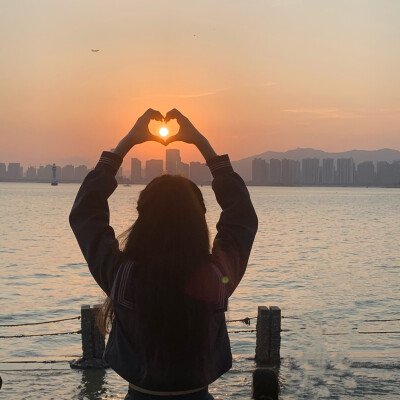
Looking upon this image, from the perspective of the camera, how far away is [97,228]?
285 centimetres

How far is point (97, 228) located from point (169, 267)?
47cm

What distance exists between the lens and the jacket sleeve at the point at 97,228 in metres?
2.79

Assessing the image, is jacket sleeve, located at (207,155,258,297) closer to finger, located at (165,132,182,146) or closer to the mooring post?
finger, located at (165,132,182,146)

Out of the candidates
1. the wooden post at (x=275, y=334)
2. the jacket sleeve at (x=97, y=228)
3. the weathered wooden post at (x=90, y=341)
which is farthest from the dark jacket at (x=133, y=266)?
the wooden post at (x=275, y=334)

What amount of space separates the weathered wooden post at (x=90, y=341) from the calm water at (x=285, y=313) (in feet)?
0.66

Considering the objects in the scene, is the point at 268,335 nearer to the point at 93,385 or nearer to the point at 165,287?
the point at 93,385

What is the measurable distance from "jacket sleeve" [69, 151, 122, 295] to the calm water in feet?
0.64

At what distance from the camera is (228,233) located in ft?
9.57

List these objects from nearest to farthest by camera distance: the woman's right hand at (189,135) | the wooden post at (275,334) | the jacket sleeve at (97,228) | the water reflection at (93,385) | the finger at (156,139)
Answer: the jacket sleeve at (97,228) < the finger at (156,139) < the woman's right hand at (189,135) < the water reflection at (93,385) < the wooden post at (275,334)

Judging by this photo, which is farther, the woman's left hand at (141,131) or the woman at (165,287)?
the woman's left hand at (141,131)

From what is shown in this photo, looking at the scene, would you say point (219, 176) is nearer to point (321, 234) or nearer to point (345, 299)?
point (345, 299)

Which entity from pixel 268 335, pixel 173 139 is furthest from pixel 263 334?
pixel 173 139

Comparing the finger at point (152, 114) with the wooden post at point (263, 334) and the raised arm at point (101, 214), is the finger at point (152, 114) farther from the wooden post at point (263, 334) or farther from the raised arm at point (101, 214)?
the wooden post at point (263, 334)

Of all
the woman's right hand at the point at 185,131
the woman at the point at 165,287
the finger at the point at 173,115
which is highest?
the finger at the point at 173,115
